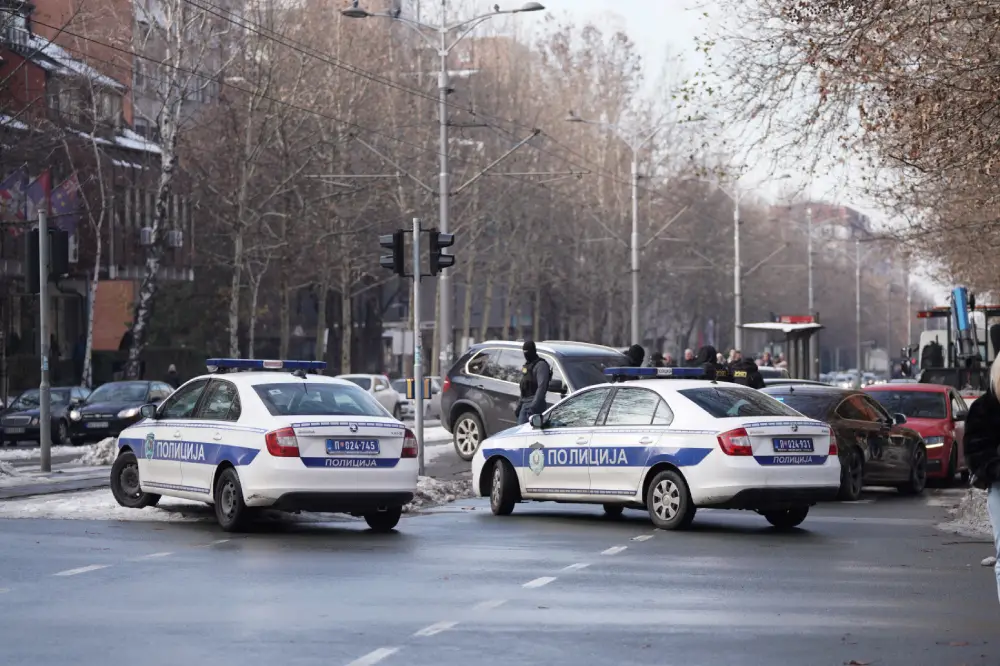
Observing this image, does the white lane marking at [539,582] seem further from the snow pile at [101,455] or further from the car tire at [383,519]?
the snow pile at [101,455]

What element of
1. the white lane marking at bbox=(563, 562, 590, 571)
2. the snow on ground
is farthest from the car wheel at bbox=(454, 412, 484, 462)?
the white lane marking at bbox=(563, 562, 590, 571)

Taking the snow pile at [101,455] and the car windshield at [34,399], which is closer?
the snow pile at [101,455]

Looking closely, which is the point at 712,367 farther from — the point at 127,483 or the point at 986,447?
the point at 986,447

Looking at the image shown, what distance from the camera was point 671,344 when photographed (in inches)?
4712

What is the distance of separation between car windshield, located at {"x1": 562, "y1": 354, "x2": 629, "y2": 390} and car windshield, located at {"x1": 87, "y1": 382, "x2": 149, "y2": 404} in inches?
539

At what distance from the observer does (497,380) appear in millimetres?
29156

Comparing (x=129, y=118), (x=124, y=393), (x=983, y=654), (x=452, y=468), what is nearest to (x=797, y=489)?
(x=983, y=654)

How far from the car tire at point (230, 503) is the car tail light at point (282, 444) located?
491 mm

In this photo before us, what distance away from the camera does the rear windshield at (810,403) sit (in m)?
23.0

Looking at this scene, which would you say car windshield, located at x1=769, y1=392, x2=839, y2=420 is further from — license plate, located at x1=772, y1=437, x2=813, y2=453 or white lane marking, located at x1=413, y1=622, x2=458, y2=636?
white lane marking, located at x1=413, y1=622, x2=458, y2=636

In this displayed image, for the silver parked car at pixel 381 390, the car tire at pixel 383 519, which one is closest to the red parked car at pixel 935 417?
the car tire at pixel 383 519

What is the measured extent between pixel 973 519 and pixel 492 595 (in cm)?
788

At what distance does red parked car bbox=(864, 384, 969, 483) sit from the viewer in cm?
2630

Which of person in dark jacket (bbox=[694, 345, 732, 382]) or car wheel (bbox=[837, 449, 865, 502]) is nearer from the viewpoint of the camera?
car wheel (bbox=[837, 449, 865, 502])
